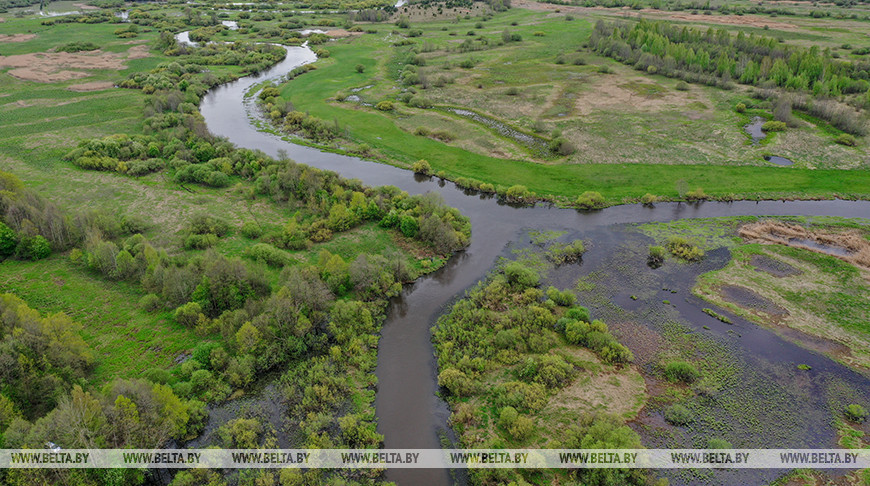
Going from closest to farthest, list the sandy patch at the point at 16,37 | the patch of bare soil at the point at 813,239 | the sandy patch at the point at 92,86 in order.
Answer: the patch of bare soil at the point at 813,239, the sandy patch at the point at 92,86, the sandy patch at the point at 16,37

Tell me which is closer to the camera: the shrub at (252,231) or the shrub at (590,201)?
the shrub at (252,231)

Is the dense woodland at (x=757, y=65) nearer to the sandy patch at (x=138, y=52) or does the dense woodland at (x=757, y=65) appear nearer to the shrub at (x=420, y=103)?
the shrub at (x=420, y=103)

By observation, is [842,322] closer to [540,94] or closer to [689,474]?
[689,474]

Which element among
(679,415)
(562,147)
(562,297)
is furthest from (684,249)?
(562,147)

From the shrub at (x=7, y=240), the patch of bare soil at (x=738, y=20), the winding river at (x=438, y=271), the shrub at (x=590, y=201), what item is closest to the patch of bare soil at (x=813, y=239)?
the winding river at (x=438, y=271)

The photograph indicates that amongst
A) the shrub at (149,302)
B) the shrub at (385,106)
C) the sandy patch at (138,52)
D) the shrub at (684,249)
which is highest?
the sandy patch at (138,52)

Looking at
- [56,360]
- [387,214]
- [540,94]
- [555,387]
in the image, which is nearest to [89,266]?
[56,360]
